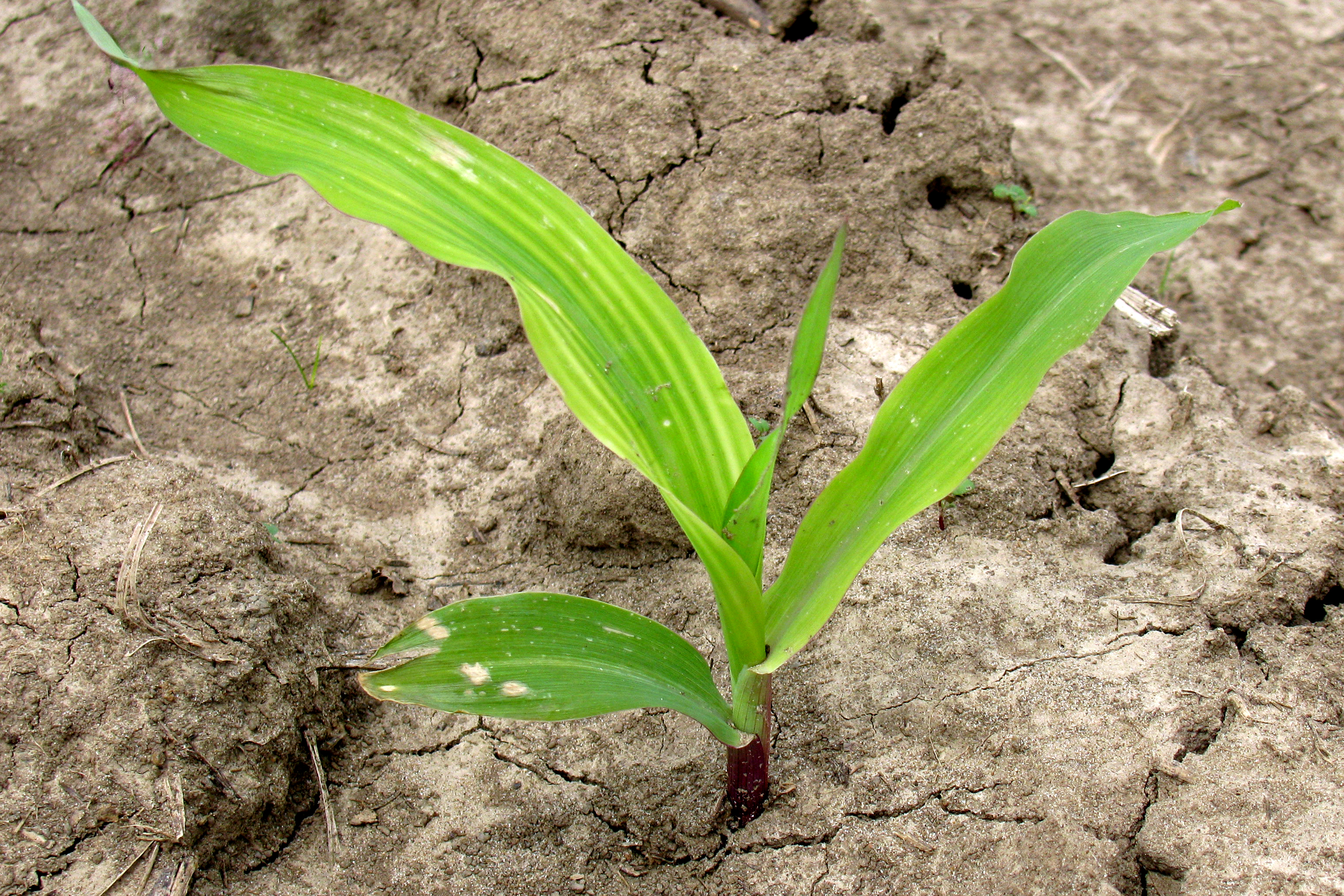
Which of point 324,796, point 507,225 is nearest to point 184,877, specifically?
point 324,796

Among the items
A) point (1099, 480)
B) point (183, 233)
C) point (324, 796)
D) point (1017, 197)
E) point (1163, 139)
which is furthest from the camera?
point (1163, 139)

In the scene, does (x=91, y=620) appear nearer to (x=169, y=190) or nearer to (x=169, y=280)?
(x=169, y=280)

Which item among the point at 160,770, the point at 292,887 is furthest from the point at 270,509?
the point at 292,887

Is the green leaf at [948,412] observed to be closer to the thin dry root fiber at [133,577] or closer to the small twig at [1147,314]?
the small twig at [1147,314]

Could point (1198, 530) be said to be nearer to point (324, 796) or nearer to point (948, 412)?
point (948, 412)

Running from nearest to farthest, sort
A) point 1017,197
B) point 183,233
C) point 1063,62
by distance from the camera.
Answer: point 1017,197, point 183,233, point 1063,62
